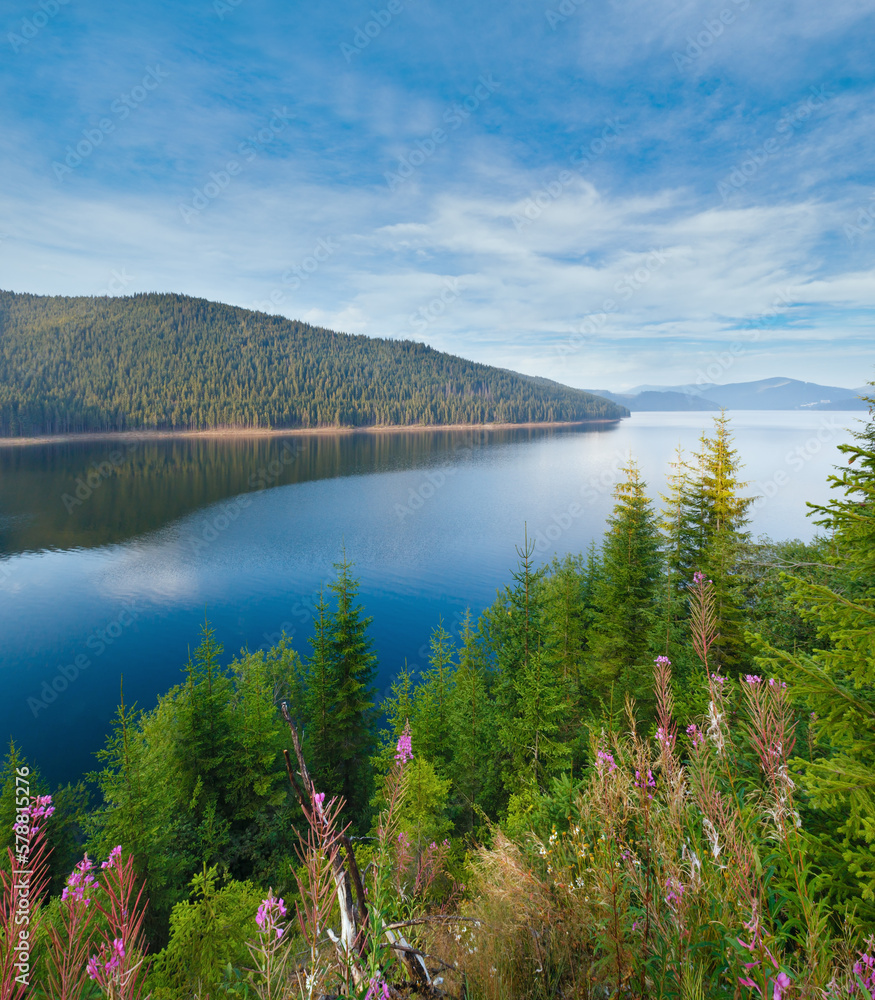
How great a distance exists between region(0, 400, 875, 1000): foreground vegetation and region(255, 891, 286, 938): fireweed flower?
0.06ft

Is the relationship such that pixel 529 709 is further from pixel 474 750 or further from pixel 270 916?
pixel 270 916

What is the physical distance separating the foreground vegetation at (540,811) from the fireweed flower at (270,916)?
18 mm

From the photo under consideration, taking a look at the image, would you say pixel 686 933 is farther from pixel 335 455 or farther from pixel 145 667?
pixel 335 455

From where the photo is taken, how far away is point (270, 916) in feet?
5.20

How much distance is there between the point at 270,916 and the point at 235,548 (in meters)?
47.7

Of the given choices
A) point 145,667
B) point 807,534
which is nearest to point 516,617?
point 145,667

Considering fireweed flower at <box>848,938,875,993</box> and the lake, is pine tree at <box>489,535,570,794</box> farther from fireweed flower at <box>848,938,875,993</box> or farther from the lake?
the lake

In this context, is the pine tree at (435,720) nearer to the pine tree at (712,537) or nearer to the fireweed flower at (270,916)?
the pine tree at (712,537)

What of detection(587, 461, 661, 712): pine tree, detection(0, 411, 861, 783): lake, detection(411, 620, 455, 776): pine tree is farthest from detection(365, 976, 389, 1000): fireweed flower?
detection(0, 411, 861, 783): lake

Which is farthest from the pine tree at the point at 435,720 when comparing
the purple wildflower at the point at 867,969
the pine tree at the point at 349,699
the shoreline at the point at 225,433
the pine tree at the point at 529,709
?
the shoreline at the point at 225,433

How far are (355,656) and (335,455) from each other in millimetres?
100959

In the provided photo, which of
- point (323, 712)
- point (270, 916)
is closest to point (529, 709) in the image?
point (323, 712)

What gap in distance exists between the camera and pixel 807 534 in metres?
38.7

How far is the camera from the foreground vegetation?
1.89 m
